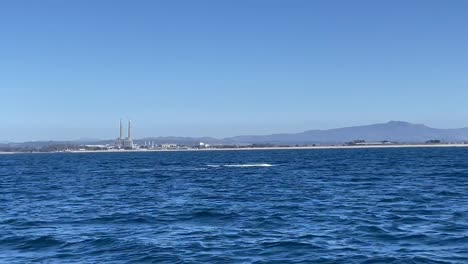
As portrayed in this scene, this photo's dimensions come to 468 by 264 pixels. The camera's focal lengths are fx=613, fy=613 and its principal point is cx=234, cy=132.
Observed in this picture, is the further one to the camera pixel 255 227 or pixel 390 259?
pixel 255 227

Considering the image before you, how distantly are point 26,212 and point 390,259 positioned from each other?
82.1 ft

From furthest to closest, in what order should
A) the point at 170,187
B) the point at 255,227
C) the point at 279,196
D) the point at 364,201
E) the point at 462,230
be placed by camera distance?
the point at 170,187
the point at 279,196
the point at 364,201
the point at 255,227
the point at 462,230

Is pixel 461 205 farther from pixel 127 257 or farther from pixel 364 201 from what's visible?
pixel 127 257

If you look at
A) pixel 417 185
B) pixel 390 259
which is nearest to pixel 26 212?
pixel 390 259

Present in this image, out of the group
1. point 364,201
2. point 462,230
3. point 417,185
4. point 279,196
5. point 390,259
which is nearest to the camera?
point 390,259

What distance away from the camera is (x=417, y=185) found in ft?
174

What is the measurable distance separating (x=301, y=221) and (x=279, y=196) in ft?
45.7

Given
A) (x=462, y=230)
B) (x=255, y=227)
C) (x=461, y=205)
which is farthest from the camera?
(x=461, y=205)

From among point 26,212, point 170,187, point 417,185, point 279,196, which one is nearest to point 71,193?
point 170,187

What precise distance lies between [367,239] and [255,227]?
583cm

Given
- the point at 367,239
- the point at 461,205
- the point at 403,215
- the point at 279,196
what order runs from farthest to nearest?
the point at 279,196 < the point at 461,205 < the point at 403,215 < the point at 367,239

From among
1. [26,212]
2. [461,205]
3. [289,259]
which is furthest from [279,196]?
[289,259]

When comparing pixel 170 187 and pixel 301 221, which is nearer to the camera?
pixel 301 221

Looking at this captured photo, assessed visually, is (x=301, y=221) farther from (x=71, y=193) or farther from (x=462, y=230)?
(x=71, y=193)
